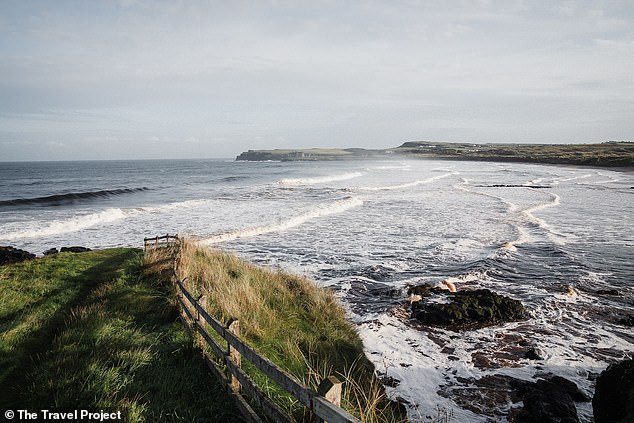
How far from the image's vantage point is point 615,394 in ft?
17.3

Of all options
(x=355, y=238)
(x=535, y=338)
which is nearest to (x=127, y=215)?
(x=355, y=238)

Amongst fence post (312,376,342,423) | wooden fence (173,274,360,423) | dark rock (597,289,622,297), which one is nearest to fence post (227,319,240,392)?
wooden fence (173,274,360,423)

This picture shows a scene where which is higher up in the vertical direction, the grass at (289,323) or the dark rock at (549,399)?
the grass at (289,323)

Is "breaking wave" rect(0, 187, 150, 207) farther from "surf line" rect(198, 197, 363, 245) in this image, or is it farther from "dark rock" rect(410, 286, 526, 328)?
"dark rock" rect(410, 286, 526, 328)

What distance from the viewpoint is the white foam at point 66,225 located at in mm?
24109

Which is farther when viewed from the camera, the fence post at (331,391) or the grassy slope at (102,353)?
the grassy slope at (102,353)

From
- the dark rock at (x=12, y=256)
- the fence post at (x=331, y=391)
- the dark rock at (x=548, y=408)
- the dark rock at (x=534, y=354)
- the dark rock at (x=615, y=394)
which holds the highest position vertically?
the fence post at (x=331, y=391)

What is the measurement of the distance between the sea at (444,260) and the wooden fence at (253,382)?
115 inches

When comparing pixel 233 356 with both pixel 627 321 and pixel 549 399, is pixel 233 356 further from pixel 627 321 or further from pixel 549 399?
pixel 627 321

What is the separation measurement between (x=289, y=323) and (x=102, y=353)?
13.4 ft

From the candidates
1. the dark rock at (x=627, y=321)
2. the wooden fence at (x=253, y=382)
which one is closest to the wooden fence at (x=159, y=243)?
the wooden fence at (x=253, y=382)

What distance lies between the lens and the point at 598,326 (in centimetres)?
967

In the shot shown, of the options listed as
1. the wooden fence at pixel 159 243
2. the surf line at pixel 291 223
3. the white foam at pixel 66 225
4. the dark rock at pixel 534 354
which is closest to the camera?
the dark rock at pixel 534 354

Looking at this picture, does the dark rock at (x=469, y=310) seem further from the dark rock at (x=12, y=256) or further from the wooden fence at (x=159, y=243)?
the dark rock at (x=12, y=256)
